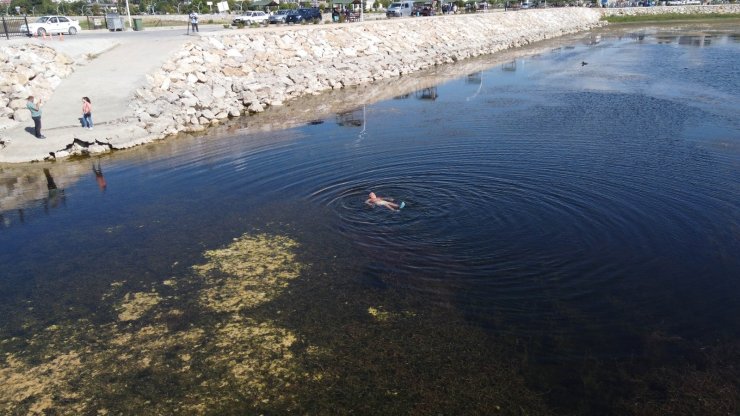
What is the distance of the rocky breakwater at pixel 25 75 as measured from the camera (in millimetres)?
31891

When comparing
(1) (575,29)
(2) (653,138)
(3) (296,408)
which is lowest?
(3) (296,408)

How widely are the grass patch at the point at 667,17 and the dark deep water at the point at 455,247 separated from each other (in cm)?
10325

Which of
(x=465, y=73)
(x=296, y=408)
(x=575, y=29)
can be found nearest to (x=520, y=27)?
(x=575, y=29)

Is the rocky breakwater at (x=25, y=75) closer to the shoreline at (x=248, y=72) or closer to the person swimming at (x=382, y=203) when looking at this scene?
the shoreline at (x=248, y=72)

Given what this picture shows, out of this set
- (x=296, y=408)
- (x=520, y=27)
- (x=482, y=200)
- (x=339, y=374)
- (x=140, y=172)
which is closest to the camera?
(x=296, y=408)

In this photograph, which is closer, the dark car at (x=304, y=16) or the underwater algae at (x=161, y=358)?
the underwater algae at (x=161, y=358)

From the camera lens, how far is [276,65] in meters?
46.5

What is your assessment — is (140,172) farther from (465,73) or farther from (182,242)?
(465,73)

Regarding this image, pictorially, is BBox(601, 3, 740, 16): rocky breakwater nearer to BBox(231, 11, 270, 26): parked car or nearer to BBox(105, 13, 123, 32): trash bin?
BBox(231, 11, 270, 26): parked car

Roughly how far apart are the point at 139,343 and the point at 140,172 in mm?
14965

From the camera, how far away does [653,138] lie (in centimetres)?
2664

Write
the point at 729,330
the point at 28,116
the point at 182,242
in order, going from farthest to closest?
Answer: the point at 28,116
the point at 182,242
the point at 729,330

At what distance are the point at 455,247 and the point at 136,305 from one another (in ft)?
29.2

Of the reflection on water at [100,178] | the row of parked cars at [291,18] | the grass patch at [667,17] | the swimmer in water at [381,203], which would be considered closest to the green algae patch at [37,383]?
the swimmer in water at [381,203]
